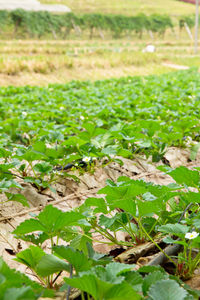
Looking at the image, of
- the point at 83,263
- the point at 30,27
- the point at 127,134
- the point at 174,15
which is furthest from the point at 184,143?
the point at 174,15

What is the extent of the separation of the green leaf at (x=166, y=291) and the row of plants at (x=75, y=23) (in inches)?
1810

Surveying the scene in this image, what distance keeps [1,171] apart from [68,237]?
73cm

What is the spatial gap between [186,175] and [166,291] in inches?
23.7

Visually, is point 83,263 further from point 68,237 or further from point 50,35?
point 50,35

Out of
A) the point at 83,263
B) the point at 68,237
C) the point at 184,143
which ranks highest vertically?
the point at 83,263

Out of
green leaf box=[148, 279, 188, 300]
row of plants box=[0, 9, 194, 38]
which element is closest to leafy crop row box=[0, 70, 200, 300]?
green leaf box=[148, 279, 188, 300]

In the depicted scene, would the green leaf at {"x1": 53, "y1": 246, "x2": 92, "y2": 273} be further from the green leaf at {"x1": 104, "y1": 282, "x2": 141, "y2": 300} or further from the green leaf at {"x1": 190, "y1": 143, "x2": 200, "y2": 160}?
the green leaf at {"x1": 190, "y1": 143, "x2": 200, "y2": 160}

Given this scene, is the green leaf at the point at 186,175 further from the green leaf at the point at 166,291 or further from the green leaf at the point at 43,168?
the green leaf at the point at 43,168

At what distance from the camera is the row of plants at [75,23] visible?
44.2m

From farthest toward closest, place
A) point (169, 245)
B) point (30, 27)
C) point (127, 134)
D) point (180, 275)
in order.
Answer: point (30, 27), point (127, 134), point (169, 245), point (180, 275)

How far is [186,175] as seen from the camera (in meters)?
1.34

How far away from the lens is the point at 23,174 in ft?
7.00

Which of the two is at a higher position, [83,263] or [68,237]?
[83,263]

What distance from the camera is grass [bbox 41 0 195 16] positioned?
200 ft
